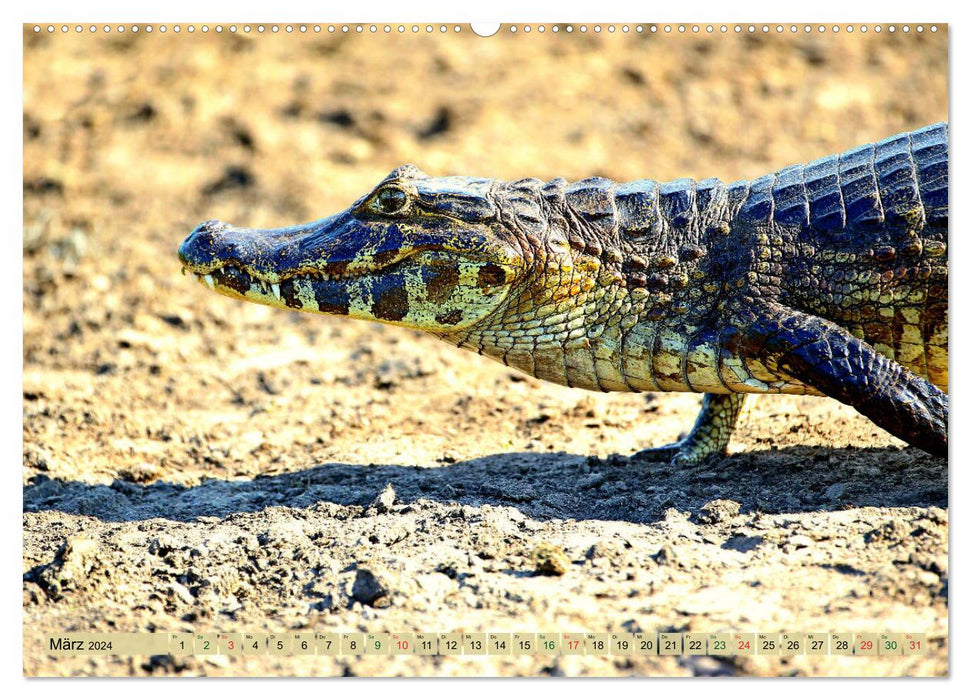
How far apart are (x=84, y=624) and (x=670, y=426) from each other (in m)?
3.11

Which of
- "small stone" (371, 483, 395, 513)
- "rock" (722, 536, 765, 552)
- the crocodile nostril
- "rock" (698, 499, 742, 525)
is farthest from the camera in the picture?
the crocodile nostril

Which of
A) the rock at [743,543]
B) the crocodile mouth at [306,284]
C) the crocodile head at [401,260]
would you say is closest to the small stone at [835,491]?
the rock at [743,543]

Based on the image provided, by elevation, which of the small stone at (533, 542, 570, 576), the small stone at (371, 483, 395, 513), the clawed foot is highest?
the clawed foot

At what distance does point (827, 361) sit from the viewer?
4070mm

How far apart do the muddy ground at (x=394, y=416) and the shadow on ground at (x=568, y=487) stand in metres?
0.02

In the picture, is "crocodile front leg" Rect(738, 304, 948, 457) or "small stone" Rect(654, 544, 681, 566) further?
"crocodile front leg" Rect(738, 304, 948, 457)

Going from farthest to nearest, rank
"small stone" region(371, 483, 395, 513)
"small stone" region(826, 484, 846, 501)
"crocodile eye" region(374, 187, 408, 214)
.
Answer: "crocodile eye" region(374, 187, 408, 214), "small stone" region(371, 483, 395, 513), "small stone" region(826, 484, 846, 501)

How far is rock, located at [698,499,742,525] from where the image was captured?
4113 millimetres

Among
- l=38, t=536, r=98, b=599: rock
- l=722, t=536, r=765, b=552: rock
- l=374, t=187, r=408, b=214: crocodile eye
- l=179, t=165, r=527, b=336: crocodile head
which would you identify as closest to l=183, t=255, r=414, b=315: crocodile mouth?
l=179, t=165, r=527, b=336: crocodile head

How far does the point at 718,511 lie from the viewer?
414 centimetres

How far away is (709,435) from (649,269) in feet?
3.24

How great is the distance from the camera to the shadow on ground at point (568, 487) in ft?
14.2

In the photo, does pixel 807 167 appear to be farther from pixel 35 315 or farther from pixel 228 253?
pixel 35 315

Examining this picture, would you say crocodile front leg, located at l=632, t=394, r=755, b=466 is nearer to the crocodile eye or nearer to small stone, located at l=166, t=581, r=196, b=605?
the crocodile eye
